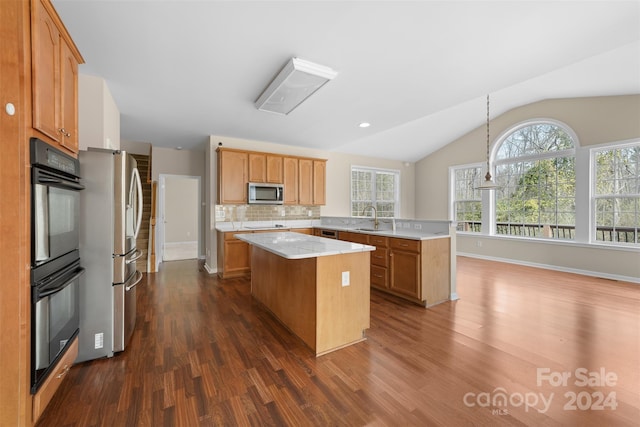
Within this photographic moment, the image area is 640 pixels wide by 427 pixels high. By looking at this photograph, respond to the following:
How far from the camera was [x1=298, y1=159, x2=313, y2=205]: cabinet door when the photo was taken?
560 cm

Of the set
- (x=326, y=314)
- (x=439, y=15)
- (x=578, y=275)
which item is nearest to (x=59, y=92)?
(x=326, y=314)

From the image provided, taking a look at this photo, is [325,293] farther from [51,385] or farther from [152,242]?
[152,242]

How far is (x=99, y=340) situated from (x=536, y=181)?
25.2 feet

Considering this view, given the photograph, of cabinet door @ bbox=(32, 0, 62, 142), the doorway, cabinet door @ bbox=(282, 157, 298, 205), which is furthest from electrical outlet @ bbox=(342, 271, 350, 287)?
the doorway

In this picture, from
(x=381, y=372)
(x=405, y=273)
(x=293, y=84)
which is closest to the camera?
(x=381, y=372)

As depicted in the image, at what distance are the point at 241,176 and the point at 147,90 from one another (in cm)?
208

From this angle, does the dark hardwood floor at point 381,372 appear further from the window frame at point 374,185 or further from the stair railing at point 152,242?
the window frame at point 374,185

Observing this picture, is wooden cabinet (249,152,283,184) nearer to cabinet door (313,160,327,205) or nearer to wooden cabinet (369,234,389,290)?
cabinet door (313,160,327,205)

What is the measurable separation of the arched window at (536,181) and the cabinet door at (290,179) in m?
4.88

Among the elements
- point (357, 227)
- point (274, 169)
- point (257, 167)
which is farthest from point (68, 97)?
point (357, 227)

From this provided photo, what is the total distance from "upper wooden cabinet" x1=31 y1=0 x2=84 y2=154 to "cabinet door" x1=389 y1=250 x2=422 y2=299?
11.2 ft

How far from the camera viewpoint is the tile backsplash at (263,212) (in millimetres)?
5086

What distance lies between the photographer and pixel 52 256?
60.6 inches

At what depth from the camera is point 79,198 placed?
201 centimetres
